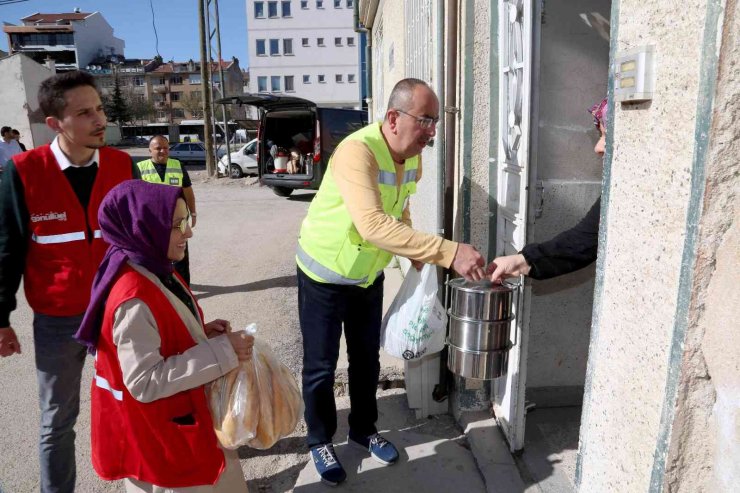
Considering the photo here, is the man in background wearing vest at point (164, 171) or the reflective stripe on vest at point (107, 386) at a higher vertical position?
the man in background wearing vest at point (164, 171)

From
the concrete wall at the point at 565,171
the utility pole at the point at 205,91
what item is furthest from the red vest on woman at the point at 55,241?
the utility pole at the point at 205,91

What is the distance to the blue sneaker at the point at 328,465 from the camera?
9.12 feet

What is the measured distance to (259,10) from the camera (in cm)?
5069

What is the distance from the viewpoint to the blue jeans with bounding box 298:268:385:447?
2699 mm

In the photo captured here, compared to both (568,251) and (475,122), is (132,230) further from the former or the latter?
(475,122)

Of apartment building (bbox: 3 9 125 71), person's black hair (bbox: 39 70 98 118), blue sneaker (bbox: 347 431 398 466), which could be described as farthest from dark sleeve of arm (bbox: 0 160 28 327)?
apartment building (bbox: 3 9 125 71)

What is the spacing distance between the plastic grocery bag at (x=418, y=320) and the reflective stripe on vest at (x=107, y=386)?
4.54 feet

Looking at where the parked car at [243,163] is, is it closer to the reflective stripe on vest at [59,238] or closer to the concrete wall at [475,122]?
the concrete wall at [475,122]

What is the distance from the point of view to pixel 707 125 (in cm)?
122

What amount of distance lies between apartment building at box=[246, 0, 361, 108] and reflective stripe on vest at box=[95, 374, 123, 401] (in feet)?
166

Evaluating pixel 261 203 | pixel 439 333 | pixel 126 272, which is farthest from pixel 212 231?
pixel 126 272

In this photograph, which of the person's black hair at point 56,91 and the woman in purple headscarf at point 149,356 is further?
the person's black hair at point 56,91

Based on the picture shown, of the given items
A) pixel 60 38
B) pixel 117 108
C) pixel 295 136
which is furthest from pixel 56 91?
pixel 60 38

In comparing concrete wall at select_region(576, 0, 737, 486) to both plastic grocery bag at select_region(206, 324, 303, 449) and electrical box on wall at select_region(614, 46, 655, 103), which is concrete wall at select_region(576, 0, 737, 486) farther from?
plastic grocery bag at select_region(206, 324, 303, 449)
